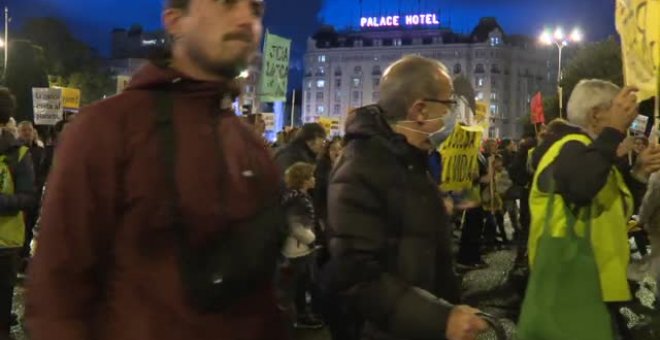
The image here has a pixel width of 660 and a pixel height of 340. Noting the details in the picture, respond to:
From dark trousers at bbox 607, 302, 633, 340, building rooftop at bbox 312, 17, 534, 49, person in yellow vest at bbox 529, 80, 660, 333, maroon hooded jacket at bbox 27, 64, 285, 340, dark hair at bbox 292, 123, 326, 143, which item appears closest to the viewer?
maroon hooded jacket at bbox 27, 64, 285, 340

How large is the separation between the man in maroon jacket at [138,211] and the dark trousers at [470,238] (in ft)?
34.9

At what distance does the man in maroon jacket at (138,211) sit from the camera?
180 cm

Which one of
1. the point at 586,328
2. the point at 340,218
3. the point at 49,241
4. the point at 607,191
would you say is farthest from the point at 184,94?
the point at 607,191

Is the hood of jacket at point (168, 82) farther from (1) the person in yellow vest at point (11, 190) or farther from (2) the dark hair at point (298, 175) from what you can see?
(2) the dark hair at point (298, 175)

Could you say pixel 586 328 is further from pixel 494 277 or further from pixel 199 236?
pixel 494 277

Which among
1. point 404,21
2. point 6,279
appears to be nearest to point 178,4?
point 6,279

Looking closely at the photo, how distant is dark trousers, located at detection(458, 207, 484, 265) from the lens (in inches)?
491

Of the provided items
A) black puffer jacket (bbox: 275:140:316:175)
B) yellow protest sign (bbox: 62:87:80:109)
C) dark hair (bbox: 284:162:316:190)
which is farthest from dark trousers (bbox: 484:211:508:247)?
yellow protest sign (bbox: 62:87:80:109)

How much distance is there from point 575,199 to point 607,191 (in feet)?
1.75

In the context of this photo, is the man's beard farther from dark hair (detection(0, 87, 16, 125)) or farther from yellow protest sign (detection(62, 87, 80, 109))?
yellow protest sign (detection(62, 87, 80, 109))

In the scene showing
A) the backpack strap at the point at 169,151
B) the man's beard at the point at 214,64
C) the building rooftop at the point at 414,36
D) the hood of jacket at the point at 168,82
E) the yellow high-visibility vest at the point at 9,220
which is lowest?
the yellow high-visibility vest at the point at 9,220

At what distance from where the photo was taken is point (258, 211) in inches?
76.9

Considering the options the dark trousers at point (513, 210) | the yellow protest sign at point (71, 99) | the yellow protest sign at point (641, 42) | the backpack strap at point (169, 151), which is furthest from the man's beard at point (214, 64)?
the yellow protest sign at point (71, 99)

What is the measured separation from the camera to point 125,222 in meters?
1.85
